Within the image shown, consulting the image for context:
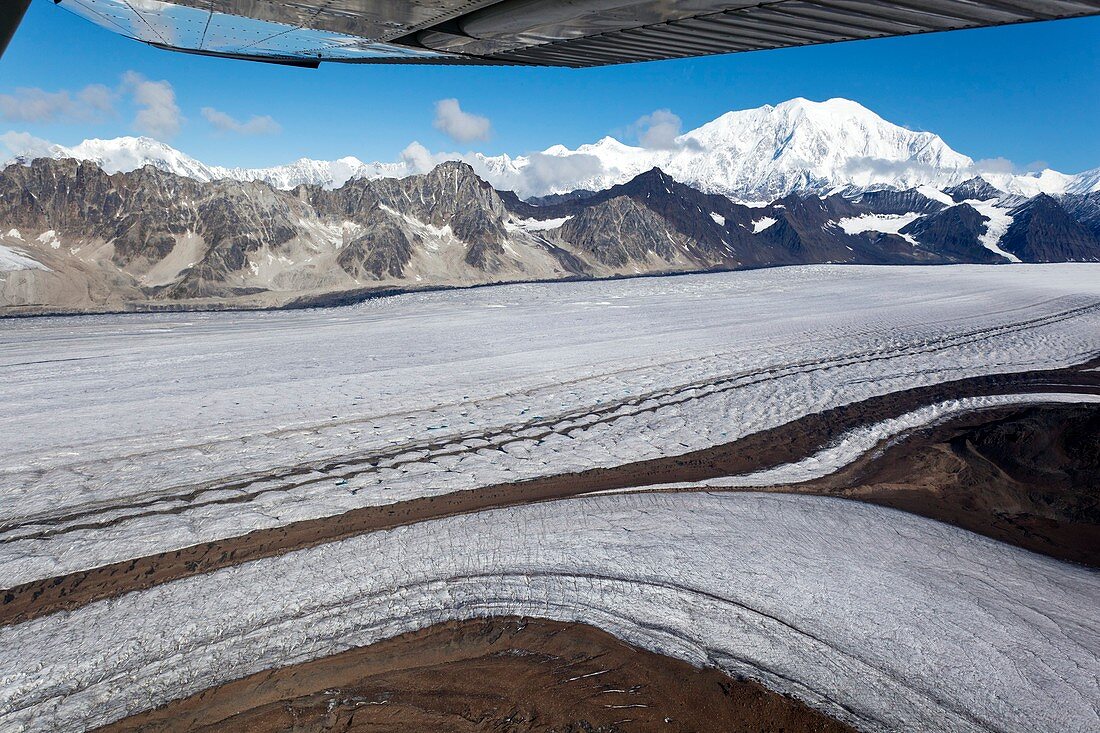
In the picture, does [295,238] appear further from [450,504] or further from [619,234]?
[450,504]

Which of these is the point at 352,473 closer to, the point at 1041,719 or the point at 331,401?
the point at 331,401

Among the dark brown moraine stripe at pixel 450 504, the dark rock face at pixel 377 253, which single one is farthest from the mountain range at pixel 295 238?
the dark brown moraine stripe at pixel 450 504

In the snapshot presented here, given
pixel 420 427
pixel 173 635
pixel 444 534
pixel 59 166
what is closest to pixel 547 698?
pixel 444 534

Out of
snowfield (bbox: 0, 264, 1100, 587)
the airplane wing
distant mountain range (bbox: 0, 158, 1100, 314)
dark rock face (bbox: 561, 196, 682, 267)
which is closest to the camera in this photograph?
the airplane wing

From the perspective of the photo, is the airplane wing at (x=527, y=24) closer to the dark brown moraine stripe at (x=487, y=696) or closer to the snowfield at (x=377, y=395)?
the dark brown moraine stripe at (x=487, y=696)

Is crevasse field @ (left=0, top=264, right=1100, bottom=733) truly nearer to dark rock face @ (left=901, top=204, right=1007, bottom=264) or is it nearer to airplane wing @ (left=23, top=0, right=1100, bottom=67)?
airplane wing @ (left=23, top=0, right=1100, bottom=67)

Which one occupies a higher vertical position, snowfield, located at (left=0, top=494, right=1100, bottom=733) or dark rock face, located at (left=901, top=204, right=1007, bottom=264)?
dark rock face, located at (left=901, top=204, right=1007, bottom=264)

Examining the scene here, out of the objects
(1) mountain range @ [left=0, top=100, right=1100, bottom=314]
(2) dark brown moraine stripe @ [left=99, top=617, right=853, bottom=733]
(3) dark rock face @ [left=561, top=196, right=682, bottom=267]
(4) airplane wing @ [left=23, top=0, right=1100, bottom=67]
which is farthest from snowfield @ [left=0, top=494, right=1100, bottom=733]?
(3) dark rock face @ [left=561, top=196, right=682, bottom=267]
